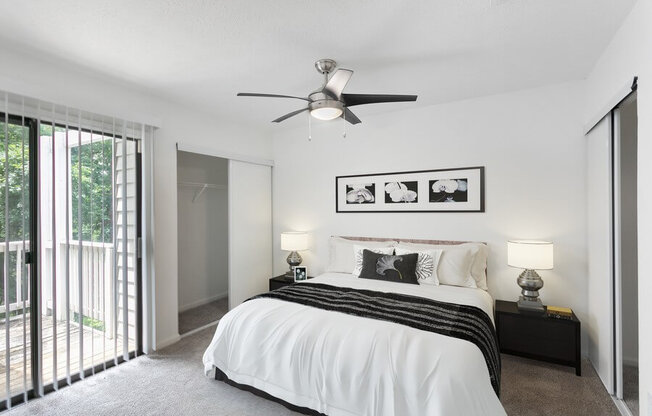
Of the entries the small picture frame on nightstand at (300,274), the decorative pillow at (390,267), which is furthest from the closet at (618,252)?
the small picture frame on nightstand at (300,274)

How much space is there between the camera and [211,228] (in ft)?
15.9

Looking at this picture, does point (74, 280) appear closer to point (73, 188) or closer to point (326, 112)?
point (73, 188)

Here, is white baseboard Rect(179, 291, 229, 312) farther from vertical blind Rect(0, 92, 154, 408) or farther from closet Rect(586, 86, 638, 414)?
A: closet Rect(586, 86, 638, 414)

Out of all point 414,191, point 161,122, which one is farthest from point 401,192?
point 161,122

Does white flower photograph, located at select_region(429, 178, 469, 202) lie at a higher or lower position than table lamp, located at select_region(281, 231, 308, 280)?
higher

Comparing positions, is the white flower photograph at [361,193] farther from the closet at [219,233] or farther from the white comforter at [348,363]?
the white comforter at [348,363]

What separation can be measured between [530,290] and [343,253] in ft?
6.23

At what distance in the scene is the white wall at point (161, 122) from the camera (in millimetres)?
2287

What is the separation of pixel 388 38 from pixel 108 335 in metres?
3.37

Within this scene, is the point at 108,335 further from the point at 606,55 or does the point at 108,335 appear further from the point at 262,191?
the point at 606,55

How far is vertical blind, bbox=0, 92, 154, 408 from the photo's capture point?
2.20m

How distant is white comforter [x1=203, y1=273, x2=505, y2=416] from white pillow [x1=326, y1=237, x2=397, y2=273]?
1321 mm

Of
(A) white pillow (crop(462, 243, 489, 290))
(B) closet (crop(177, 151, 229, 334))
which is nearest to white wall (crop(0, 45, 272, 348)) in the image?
(B) closet (crop(177, 151, 229, 334))

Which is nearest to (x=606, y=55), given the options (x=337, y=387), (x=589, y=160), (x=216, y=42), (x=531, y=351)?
(x=589, y=160)
